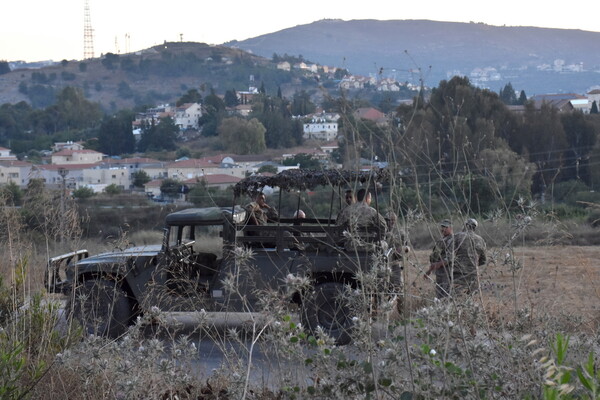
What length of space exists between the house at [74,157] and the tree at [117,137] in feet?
33.4

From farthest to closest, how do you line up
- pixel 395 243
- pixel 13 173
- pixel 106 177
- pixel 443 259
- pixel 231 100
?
pixel 231 100 → pixel 106 177 → pixel 13 173 → pixel 443 259 → pixel 395 243

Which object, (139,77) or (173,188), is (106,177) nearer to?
(173,188)

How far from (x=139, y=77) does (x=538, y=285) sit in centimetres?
18469

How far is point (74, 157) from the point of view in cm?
8356

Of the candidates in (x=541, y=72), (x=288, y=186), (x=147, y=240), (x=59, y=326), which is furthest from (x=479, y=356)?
(x=541, y=72)

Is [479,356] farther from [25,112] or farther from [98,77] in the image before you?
[98,77]

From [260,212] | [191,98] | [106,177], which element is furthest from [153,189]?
[191,98]

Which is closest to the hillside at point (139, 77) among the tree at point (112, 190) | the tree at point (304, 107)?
the tree at point (304, 107)

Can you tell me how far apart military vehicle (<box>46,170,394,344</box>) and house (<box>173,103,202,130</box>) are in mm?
89370

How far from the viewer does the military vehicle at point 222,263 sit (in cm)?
855

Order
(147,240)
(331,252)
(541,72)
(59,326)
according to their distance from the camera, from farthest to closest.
A: (541,72) → (147,240) → (331,252) → (59,326)

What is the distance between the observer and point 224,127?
264 feet

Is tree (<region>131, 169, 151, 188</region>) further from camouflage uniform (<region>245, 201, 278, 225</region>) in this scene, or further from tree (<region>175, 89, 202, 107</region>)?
tree (<region>175, 89, 202, 107</region>)

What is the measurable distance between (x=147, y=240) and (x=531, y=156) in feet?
76.7
